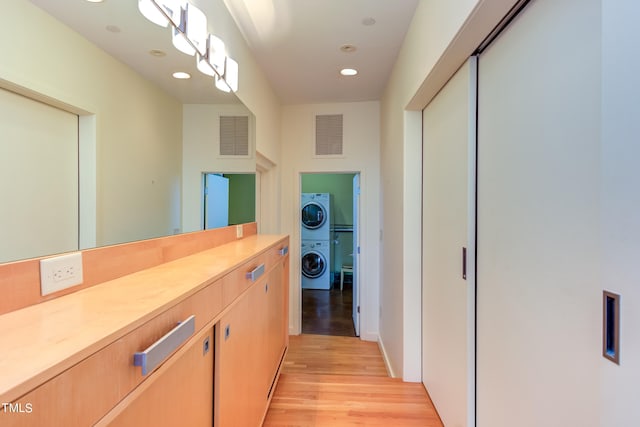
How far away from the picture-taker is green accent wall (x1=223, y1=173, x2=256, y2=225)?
2.24 m

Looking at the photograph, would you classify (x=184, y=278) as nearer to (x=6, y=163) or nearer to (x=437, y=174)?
(x=6, y=163)

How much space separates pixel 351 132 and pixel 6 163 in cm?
336

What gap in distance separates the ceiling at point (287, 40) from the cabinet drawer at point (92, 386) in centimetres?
88

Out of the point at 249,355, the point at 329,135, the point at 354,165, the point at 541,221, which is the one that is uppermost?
the point at 329,135

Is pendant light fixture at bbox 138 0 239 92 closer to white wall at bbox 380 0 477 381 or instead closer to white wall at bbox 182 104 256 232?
white wall at bbox 182 104 256 232

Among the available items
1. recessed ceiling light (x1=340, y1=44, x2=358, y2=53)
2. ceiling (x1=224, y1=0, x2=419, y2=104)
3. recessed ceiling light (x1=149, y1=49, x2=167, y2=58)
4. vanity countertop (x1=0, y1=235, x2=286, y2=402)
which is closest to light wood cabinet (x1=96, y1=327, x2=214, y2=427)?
vanity countertop (x1=0, y1=235, x2=286, y2=402)

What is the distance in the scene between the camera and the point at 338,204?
22.2ft

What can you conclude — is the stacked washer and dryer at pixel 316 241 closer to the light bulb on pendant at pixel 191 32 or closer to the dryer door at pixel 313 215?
the dryer door at pixel 313 215

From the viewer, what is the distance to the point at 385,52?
255 cm

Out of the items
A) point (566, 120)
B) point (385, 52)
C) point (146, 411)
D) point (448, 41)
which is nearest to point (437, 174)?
point (448, 41)

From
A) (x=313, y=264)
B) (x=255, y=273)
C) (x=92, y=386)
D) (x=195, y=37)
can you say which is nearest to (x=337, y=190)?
(x=313, y=264)

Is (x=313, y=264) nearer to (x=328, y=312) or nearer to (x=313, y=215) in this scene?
(x=313, y=215)

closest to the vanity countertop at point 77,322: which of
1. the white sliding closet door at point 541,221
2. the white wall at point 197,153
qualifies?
the white wall at point 197,153

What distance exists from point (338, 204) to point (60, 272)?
6.10 metres
